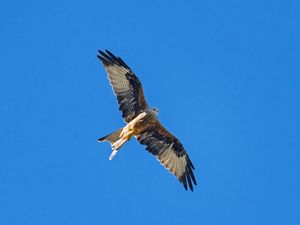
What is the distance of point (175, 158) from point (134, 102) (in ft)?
5.76

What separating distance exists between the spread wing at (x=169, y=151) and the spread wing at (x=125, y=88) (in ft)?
2.05

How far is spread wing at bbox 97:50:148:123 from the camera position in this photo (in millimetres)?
17453

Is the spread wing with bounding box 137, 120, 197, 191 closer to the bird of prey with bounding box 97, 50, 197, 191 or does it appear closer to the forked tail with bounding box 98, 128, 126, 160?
the bird of prey with bounding box 97, 50, 197, 191

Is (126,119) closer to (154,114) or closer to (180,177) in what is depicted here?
(154,114)

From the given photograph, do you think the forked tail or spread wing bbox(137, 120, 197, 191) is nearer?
the forked tail

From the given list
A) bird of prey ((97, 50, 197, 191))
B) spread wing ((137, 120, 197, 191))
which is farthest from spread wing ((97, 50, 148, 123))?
spread wing ((137, 120, 197, 191))

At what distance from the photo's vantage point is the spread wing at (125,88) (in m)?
17.5

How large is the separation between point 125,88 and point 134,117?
664 mm

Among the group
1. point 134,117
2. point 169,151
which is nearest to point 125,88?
point 134,117

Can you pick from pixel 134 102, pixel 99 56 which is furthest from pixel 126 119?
pixel 99 56

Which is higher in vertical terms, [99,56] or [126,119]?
[99,56]

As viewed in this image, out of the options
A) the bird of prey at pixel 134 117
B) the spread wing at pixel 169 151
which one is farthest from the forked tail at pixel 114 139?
the spread wing at pixel 169 151

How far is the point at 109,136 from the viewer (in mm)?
17234

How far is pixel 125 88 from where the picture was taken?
17.5 metres
